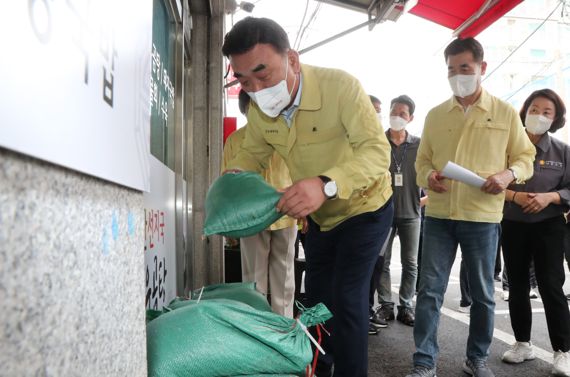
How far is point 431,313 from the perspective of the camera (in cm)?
189

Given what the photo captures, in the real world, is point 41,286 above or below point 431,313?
above

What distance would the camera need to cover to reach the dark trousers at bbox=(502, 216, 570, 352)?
77.7 inches

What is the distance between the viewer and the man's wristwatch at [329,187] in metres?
1.16

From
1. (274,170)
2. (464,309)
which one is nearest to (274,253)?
(274,170)

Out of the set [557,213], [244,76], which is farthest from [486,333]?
[244,76]

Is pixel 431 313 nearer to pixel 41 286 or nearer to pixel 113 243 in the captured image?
pixel 113 243

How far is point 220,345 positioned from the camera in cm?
81

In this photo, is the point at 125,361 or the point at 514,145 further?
the point at 514,145

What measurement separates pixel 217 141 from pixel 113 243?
2.82 meters

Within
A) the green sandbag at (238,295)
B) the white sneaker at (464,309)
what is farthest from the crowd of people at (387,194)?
the white sneaker at (464,309)

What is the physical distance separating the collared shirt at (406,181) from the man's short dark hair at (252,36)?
6.08ft

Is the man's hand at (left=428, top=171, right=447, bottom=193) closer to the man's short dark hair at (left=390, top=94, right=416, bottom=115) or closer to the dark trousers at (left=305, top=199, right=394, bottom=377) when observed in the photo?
the dark trousers at (left=305, top=199, right=394, bottom=377)

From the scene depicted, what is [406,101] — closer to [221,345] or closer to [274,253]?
[274,253]

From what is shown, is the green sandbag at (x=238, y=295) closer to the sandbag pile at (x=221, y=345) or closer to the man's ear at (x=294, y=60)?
the sandbag pile at (x=221, y=345)
